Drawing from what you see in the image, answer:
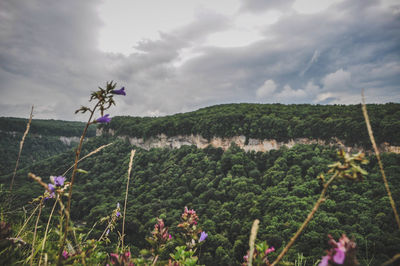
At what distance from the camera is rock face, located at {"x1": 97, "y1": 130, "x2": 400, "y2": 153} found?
48.2 meters

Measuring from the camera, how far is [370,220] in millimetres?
29734

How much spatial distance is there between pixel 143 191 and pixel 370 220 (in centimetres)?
5068

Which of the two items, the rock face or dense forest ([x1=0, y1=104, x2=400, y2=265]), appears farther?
the rock face

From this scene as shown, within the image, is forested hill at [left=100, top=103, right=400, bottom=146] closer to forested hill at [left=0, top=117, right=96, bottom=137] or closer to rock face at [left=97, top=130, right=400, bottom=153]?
rock face at [left=97, top=130, right=400, bottom=153]

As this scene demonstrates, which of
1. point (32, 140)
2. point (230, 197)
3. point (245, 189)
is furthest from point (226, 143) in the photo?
point (32, 140)

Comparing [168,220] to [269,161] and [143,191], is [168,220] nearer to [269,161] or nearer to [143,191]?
[143,191]

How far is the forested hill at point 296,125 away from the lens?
43.1 metres

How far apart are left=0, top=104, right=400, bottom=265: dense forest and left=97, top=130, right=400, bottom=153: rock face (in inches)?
63.9

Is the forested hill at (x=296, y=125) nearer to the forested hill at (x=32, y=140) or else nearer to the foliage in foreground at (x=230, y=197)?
the foliage in foreground at (x=230, y=197)

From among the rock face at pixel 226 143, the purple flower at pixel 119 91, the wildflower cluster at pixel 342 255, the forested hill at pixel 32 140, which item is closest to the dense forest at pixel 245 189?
the rock face at pixel 226 143

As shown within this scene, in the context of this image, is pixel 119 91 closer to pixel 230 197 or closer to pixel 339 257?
pixel 339 257

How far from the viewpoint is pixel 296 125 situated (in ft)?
179

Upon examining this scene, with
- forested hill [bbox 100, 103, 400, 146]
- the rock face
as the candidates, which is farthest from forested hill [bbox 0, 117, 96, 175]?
forested hill [bbox 100, 103, 400, 146]

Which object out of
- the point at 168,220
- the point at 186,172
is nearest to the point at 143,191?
the point at 186,172
